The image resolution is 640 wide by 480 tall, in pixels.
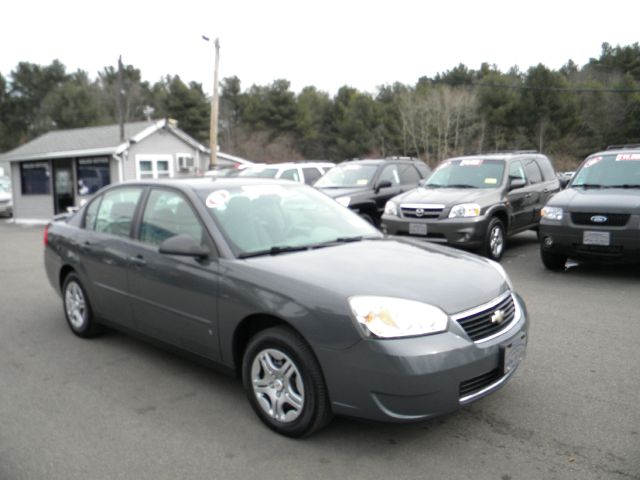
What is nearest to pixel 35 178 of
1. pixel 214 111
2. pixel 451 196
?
pixel 214 111

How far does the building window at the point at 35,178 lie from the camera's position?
22281 millimetres

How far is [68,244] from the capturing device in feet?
17.8

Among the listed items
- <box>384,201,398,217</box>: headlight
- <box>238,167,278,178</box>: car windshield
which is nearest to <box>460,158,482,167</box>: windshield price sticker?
<box>384,201,398,217</box>: headlight

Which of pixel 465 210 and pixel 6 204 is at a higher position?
pixel 465 210

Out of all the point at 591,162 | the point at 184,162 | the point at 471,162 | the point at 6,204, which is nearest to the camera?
the point at 591,162

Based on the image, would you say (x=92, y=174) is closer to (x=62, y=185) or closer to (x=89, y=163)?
(x=89, y=163)

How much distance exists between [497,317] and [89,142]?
22.6 meters

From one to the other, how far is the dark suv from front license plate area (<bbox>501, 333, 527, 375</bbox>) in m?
5.06

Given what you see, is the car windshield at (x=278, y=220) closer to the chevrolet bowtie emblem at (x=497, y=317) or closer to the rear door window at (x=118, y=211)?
the rear door window at (x=118, y=211)

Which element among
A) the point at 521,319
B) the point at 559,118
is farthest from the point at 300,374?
the point at 559,118

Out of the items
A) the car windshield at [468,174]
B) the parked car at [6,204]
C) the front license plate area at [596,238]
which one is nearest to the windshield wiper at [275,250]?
→ the front license plate area at [596,238]

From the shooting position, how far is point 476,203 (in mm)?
8570

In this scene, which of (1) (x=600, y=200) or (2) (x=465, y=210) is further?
(2) (x=465, y=210)

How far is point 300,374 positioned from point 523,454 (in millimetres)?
1314
